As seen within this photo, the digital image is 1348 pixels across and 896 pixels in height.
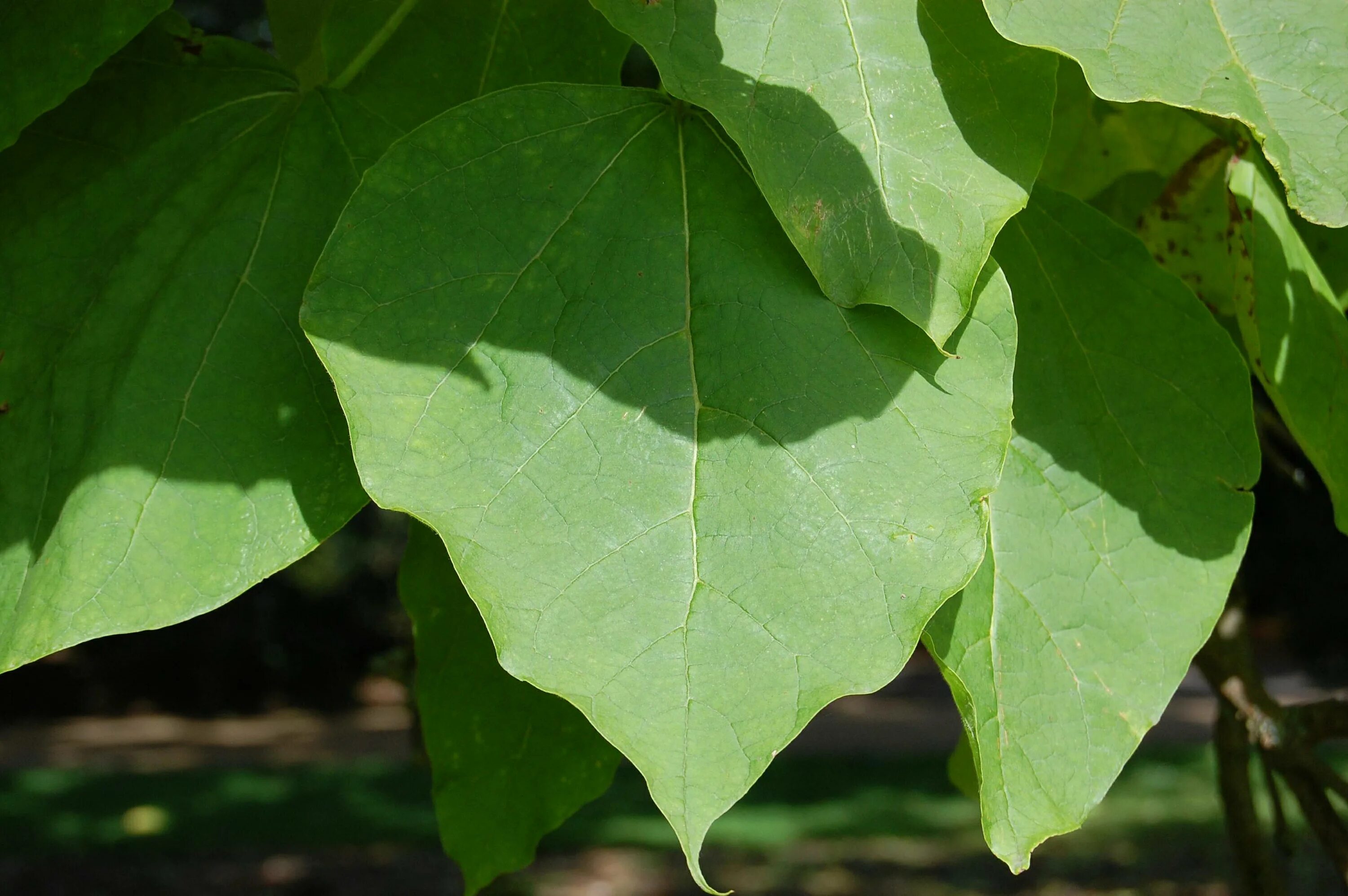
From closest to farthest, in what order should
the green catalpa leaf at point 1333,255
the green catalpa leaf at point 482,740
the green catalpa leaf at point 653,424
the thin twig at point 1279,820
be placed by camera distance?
the green catalpa leaf at point 653,424 → the green catalpa leaf at point 482,740 → the green catalpa leaf at point 1333,255 → the thin twig at point 1279,820

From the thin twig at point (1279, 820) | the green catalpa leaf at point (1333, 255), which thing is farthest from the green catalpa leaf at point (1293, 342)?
the thin twig at point (1279, 820)

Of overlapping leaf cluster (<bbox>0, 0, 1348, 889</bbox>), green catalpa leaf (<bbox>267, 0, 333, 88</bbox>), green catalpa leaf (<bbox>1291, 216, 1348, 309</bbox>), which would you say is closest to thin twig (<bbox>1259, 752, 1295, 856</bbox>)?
green catalpa leaf (<bbox>1291, 216, 1348, 309</bbox>)

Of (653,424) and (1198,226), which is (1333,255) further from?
(653,424)

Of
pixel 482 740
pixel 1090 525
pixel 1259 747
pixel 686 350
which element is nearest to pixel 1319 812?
pixel 1259 747

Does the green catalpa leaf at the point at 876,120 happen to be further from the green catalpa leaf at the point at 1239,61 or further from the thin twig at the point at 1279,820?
the thin twig at the point at 1279,820

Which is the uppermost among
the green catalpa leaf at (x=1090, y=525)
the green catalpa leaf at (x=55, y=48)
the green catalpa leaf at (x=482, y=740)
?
the green catalpa leaf at (x=55, y=48)

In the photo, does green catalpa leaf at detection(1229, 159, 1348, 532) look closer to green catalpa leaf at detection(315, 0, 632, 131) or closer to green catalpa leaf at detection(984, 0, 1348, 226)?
green catalpa leaf at detection(984, 0, 1348, 226)

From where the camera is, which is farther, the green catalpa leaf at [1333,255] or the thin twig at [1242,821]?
the thin twig at [1242,821]
